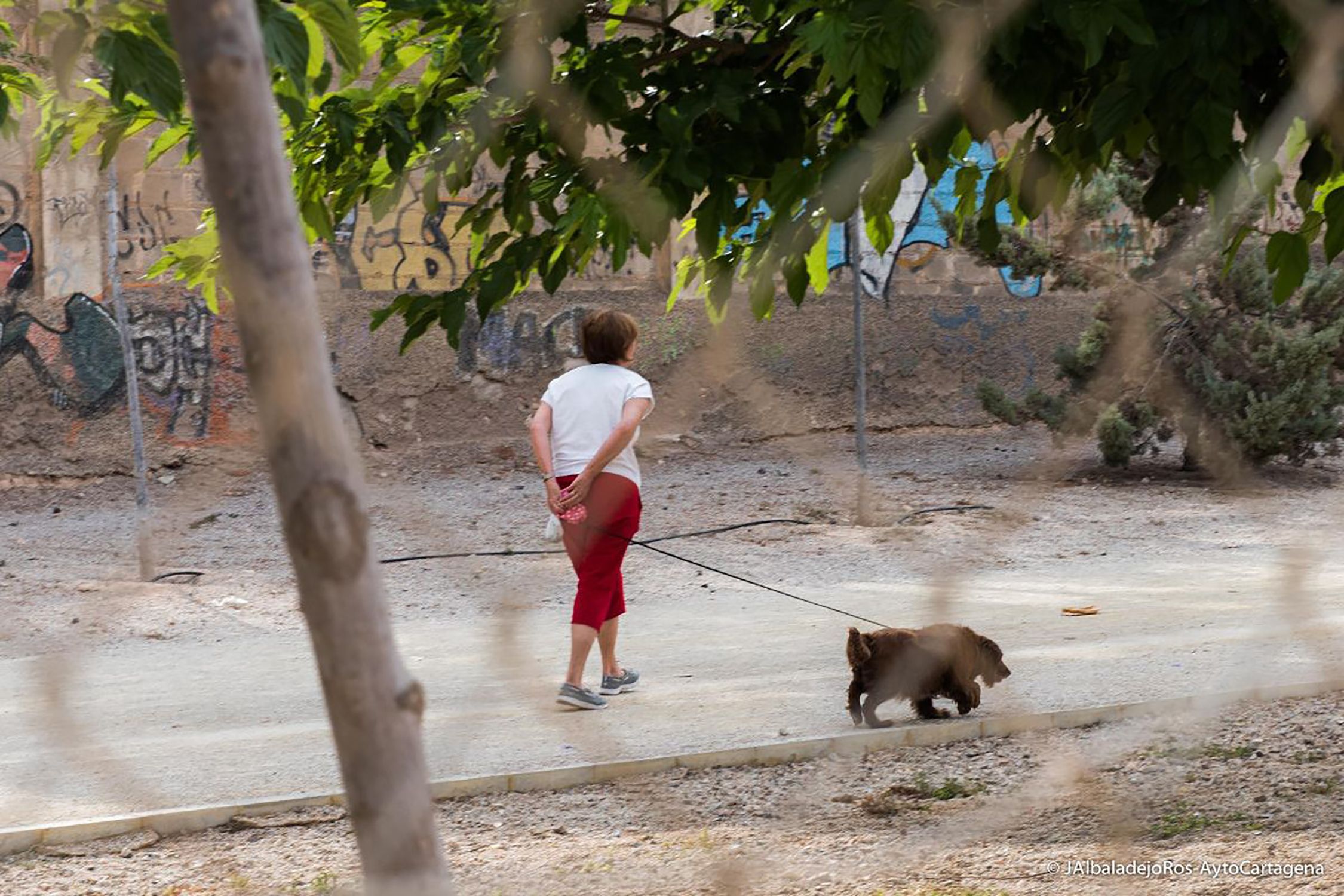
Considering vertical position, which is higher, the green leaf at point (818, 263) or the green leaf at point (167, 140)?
the green leaf at point (167, 140)

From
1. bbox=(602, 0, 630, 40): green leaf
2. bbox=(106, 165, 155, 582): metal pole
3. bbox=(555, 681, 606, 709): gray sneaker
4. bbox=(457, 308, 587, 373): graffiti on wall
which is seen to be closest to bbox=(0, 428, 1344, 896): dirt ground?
bbox=(106, 165, 155, 582): metal pole

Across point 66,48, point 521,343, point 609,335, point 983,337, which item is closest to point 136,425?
point 521,343

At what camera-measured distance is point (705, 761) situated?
366 cm

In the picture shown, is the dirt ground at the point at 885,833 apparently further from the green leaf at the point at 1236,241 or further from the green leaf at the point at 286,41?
the green leaf at the point at 286,41

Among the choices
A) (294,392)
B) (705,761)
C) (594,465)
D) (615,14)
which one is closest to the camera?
(294,392)

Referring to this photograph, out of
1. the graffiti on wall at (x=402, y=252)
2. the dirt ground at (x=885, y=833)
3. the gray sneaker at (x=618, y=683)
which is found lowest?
the dirt ground at (x=885, y=833)

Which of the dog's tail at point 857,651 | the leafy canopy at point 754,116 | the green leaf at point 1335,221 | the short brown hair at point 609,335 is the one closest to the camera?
the leafy canopy at point 754,116

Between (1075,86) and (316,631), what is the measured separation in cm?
204

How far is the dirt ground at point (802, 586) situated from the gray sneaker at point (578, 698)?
0.78m

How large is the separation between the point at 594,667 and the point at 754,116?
2.87 m

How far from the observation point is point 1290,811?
308 centimetres

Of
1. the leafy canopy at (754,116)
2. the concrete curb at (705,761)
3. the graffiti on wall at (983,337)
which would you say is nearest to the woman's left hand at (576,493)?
the concrete curb at (705,761)

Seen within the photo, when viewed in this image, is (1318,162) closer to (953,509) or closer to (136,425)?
(136,425)

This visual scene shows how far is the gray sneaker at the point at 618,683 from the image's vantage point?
454cm
